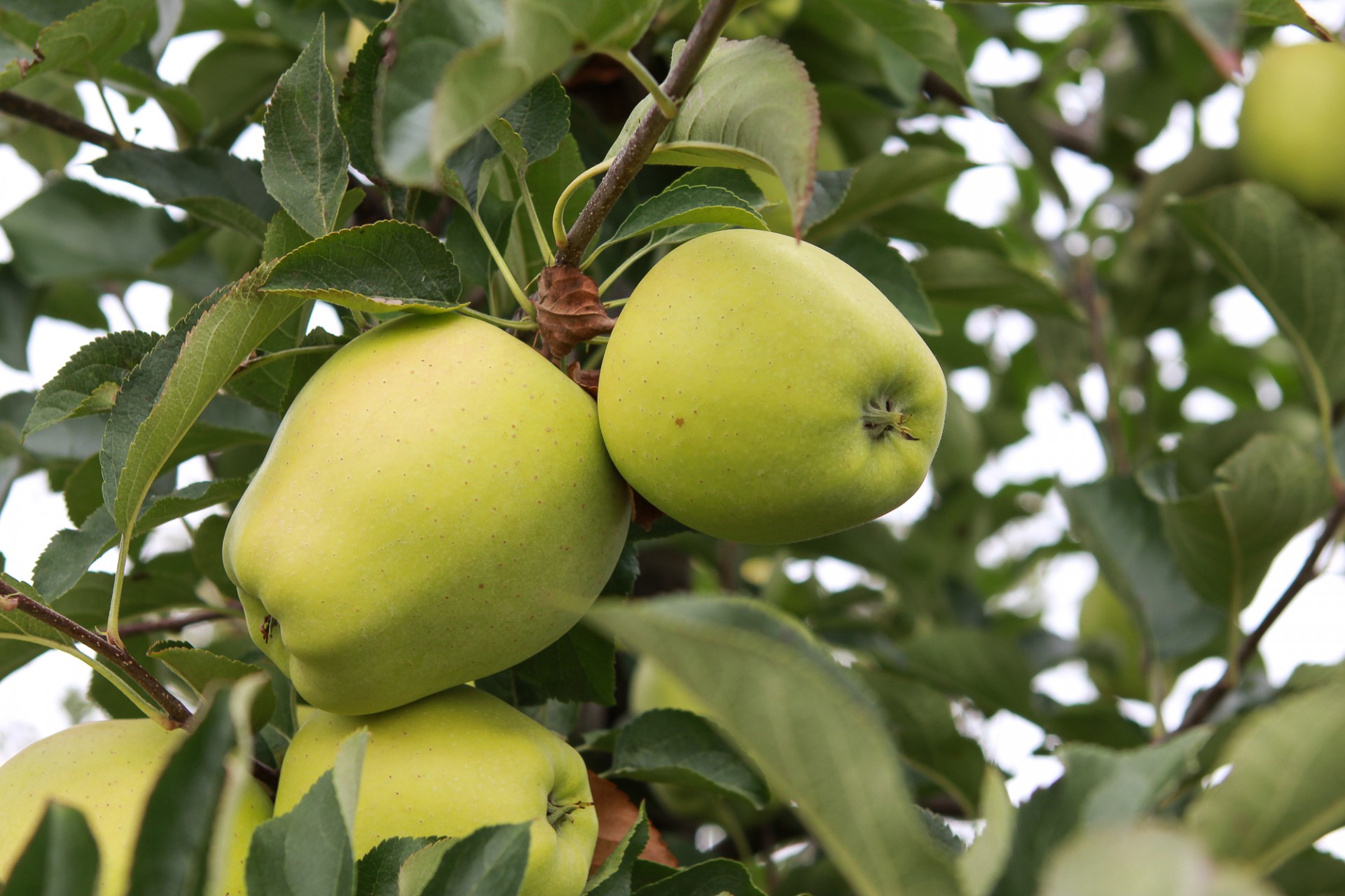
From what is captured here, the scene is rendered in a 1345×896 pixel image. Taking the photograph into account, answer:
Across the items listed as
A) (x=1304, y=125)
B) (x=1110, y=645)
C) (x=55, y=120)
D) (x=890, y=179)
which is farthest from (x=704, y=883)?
(x=1304, y=125)

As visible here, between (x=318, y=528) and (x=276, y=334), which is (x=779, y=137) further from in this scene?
(x=276, y=334)

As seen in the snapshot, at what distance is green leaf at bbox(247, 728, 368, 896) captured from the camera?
558mm

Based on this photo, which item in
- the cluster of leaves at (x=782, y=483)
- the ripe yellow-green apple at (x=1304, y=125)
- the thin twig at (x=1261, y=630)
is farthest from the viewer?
the ripe yellow-green apple at (x=1304, y=125)

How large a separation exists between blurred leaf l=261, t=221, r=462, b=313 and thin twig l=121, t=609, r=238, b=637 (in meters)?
0.56

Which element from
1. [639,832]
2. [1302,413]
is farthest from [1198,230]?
[639,832]

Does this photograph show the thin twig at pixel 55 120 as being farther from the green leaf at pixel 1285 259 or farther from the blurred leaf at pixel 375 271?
the green leaf at pixel 1285 259

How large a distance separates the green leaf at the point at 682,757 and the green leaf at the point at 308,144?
46 cm

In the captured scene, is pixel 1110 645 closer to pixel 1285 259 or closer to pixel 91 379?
pixel 1285 259

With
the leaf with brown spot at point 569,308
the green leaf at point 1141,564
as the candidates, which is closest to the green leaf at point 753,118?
the leaf with brown spot at point 569,308

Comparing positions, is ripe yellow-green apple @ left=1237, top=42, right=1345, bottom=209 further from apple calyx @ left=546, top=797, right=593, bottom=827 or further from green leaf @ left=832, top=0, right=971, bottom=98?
apple calyx @ left=546, top=797, right=593, bottom=827

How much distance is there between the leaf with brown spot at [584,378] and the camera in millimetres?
750

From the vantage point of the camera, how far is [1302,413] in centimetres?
162

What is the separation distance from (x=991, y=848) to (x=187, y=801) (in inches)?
13.5

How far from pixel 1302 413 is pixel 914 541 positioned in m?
0.62
